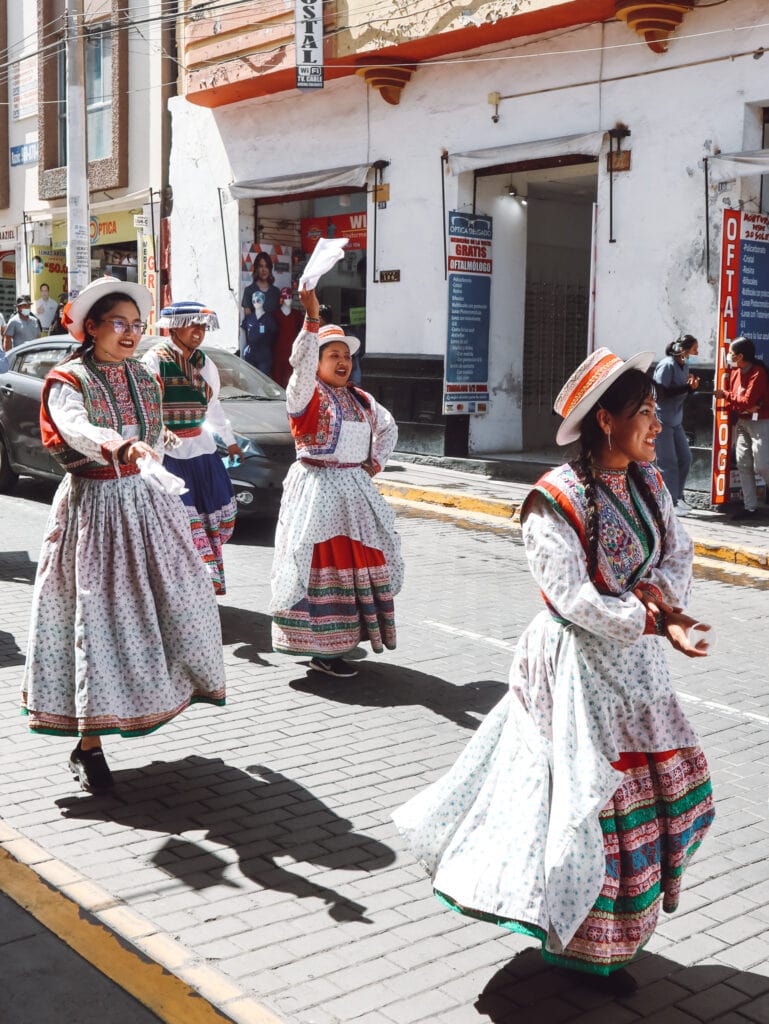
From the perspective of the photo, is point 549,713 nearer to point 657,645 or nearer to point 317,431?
point 657,645

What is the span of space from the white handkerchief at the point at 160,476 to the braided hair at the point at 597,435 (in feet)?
4.21

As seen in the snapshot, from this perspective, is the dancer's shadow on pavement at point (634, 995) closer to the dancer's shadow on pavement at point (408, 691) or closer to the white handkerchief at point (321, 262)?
the dancer's shadow on pavement at point (408, 691)

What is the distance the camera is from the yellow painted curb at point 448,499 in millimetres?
12250

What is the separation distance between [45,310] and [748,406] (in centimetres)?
1544

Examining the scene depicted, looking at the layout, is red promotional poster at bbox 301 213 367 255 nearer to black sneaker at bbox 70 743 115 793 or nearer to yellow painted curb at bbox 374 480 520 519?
yellow painted curb at bbox 374 480 520 519

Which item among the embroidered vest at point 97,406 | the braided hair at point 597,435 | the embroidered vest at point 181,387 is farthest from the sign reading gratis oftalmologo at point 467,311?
the braided hair at point 597,435

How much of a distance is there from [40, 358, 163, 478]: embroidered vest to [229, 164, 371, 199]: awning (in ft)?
36.5

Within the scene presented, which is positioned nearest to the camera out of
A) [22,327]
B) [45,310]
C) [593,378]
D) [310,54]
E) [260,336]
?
[593,378]

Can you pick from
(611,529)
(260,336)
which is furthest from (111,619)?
(260,336)

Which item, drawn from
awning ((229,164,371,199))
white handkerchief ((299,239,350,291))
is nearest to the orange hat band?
white handkerchief ((299,239,350,291))

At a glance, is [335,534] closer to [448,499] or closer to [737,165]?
[448,499]

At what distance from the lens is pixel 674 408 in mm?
11430

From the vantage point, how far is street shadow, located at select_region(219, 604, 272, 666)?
702 centimetres

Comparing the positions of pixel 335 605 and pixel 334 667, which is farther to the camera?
pixel 334 667
